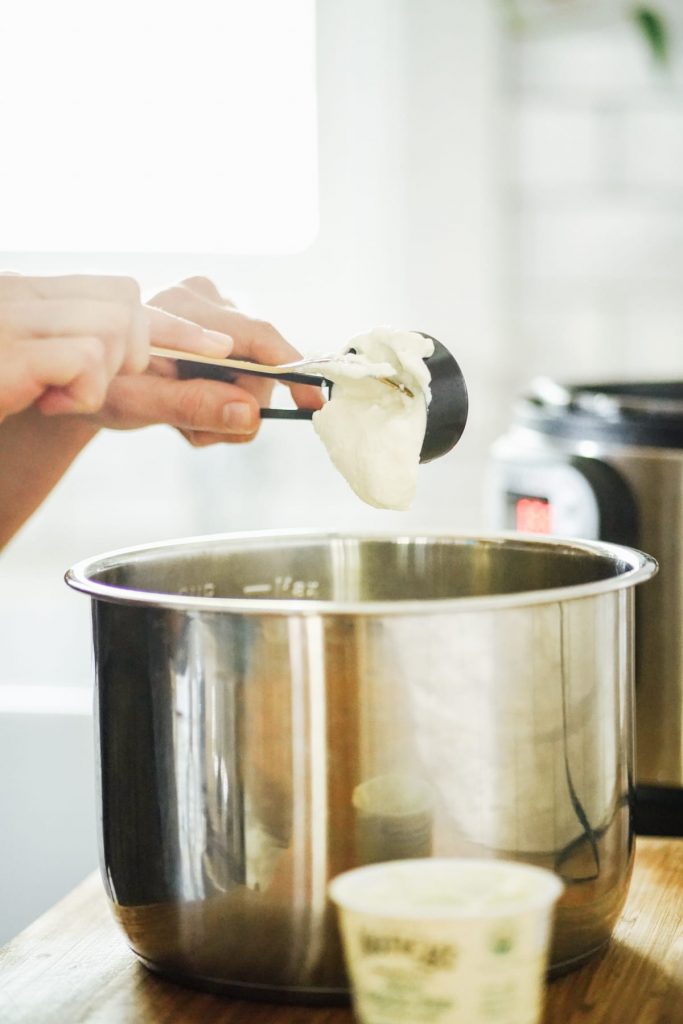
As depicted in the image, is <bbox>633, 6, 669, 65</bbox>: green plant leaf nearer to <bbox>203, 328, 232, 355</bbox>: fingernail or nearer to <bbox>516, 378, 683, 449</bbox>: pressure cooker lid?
<bbox>516, 378, 683, 449</bbox>: pressure cooker lid

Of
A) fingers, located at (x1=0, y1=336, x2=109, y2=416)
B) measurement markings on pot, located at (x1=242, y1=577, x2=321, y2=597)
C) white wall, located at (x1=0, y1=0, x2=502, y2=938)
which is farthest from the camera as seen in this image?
white wall, located at (x1=0, y1=0, x2=502, y2=938)

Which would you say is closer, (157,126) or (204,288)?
(204,288)

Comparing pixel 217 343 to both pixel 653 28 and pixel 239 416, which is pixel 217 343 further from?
pixel 653 28

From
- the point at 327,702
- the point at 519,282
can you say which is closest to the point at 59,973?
the point at 327,702

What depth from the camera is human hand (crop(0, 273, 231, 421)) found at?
721 millimetres

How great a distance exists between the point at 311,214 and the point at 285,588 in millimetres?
1422

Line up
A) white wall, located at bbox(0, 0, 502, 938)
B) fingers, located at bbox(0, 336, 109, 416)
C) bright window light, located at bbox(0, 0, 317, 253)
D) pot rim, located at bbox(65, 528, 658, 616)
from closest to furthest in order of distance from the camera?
1. pot rim, located at bbox(65, 528, 658, 616)
2. fingers, located at bbox(0, 336, 109, 416)
3. white wall, located at bbox(0, 0, 502, 938)
4. bright window light, located at bbox(0, 0, 317, 253)

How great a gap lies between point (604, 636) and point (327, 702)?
15cm

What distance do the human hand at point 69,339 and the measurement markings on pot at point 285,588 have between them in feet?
0.59

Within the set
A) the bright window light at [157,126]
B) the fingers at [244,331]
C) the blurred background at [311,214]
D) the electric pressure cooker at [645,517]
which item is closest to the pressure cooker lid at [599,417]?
the electric pressure cooker at [645,517]

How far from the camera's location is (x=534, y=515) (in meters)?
1.16

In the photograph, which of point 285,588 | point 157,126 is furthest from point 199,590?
point 157,126

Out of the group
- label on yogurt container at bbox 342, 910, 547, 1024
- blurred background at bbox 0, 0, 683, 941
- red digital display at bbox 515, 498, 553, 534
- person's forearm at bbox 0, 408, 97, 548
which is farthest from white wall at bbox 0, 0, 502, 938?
label on yogurt container at bbox 342, 910, 547, 1024

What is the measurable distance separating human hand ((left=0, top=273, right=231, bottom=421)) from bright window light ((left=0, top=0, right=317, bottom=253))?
1.45 m
